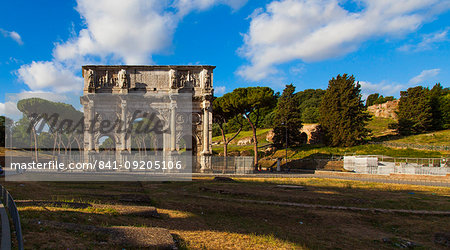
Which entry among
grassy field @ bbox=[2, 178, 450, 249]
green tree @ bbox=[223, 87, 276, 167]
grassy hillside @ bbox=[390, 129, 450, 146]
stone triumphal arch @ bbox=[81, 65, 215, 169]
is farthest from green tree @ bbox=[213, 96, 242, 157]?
grassy hillside @ bbox=[390, 129, 450, 146]

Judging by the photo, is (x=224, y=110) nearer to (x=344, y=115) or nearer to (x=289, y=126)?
(x=289, y=126)

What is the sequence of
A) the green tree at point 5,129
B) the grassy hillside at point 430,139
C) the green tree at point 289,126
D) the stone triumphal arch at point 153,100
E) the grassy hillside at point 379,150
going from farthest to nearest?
the green tree at point 5,129
the green tree at point 289,126
the grassy hillside at point 430,139
the grassy hillside at point 379,150
the stone triumphal arch at point 153,100

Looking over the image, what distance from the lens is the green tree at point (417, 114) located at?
4928cm

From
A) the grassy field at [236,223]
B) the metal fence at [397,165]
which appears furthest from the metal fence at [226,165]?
the grassy field at [236,223]

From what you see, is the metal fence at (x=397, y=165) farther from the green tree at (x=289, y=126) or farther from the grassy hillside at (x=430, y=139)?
the green tree at (x=289, y=126)

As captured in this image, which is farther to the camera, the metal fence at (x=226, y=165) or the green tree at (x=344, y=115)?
the green tree at (x=344, y=115)

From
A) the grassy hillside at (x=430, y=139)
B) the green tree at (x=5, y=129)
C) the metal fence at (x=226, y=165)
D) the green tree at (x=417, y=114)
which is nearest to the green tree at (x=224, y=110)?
the metal fence at (x=226, y=165)

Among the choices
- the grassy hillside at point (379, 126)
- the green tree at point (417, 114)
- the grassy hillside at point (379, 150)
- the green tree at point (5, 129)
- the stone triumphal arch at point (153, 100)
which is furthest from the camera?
the grassy hillside at point (379, 126)

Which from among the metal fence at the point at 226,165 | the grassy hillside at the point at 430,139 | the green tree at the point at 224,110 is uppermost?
the green tree at the point at 224,110

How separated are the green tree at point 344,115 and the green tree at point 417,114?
10829 millimetres

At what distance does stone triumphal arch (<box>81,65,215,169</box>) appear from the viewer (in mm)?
30453

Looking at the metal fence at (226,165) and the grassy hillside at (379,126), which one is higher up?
the grassy hillside at (379,126)

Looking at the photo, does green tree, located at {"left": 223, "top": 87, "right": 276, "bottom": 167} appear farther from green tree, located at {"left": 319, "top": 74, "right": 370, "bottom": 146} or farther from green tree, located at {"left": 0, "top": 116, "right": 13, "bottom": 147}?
green tree, located at {"left": 0, "top": 116, "right": 13, "bottom": 147}

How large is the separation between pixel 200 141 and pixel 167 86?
770cm
